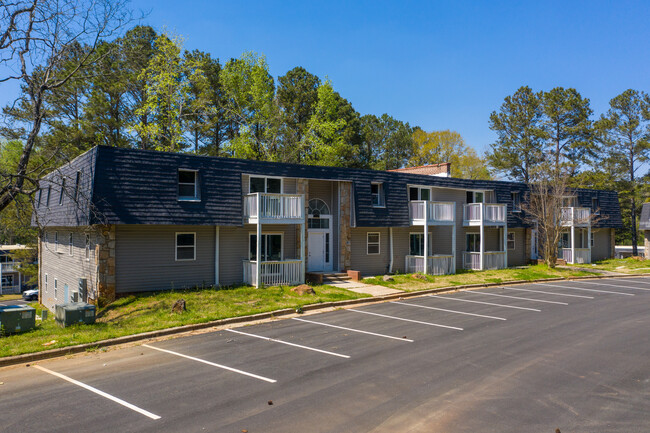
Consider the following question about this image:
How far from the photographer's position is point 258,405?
286 inches

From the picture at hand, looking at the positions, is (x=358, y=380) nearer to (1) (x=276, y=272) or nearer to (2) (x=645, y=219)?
(1) (x=276, y=272)

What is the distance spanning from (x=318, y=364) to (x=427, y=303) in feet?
29.8

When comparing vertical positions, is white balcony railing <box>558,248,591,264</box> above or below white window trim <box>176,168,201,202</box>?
below

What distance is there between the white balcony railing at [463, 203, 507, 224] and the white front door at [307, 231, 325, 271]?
33.8ft

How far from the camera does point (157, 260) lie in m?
18.1

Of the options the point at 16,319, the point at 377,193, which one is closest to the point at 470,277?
the point at 377,193

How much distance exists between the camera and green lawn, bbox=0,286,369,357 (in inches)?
456

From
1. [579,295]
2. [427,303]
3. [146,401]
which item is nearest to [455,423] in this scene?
[146,401]

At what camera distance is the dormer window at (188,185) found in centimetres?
1862

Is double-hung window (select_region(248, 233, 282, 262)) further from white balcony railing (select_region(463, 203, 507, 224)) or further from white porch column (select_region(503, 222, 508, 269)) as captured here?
white porch column (select_region(503, 222, 508, 269))

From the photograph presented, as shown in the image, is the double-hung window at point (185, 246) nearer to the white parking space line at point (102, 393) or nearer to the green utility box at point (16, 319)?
the green utility box at point (16, 319)

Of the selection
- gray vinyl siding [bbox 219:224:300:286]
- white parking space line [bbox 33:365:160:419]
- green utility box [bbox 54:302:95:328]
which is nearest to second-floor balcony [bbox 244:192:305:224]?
gray vinyl siding [bbox 219:224:300:286]

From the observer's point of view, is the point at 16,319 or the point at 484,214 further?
the point at 484,214

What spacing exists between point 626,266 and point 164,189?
32.4 m
